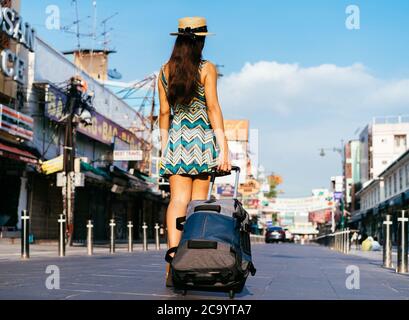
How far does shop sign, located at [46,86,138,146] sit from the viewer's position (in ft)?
90.8

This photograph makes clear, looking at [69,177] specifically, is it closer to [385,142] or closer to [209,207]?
[209,207]

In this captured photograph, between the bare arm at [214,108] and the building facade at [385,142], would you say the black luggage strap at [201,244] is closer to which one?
the bare arm at [214,108]

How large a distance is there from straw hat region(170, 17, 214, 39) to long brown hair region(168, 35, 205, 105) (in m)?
0.05

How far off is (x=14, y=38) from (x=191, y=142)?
19937 millimetres

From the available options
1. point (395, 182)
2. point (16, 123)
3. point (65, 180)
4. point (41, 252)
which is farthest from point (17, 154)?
point (395, 182)

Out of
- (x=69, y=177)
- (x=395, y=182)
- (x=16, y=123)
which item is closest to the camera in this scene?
(x=16, y=123)

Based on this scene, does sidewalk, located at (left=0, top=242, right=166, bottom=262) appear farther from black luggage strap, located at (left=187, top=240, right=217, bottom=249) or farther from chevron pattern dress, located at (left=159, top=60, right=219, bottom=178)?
black luggage strap, located at (left=187, top=240, right=217, bottom=249)

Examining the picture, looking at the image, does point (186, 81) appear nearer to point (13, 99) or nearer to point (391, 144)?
point (13, 99)

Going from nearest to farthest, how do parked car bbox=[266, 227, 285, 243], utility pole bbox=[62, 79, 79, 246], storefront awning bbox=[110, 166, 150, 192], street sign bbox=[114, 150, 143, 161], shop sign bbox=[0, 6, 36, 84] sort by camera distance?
shop sign bbox=[0, 6, 36, 84] → utility pole bbox=[62, 79, 79, 246] → street sign bbox=[114, 150, 143, 161] → storefront awning bbox=[110, 166, 150, 192] → parked car bbox=[266, 227, 285, 243]

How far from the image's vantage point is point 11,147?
76.0 feet

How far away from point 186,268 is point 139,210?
43.4 metres

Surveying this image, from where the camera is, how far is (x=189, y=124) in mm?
5566

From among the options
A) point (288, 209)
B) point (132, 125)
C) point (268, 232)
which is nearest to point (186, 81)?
point (132, 125)

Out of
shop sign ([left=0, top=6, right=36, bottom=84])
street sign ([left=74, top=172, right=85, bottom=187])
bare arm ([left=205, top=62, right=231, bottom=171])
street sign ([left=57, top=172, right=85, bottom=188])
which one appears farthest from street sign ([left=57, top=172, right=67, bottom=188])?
bare arm ([left=205, top=62, right=231, bottom=171])
